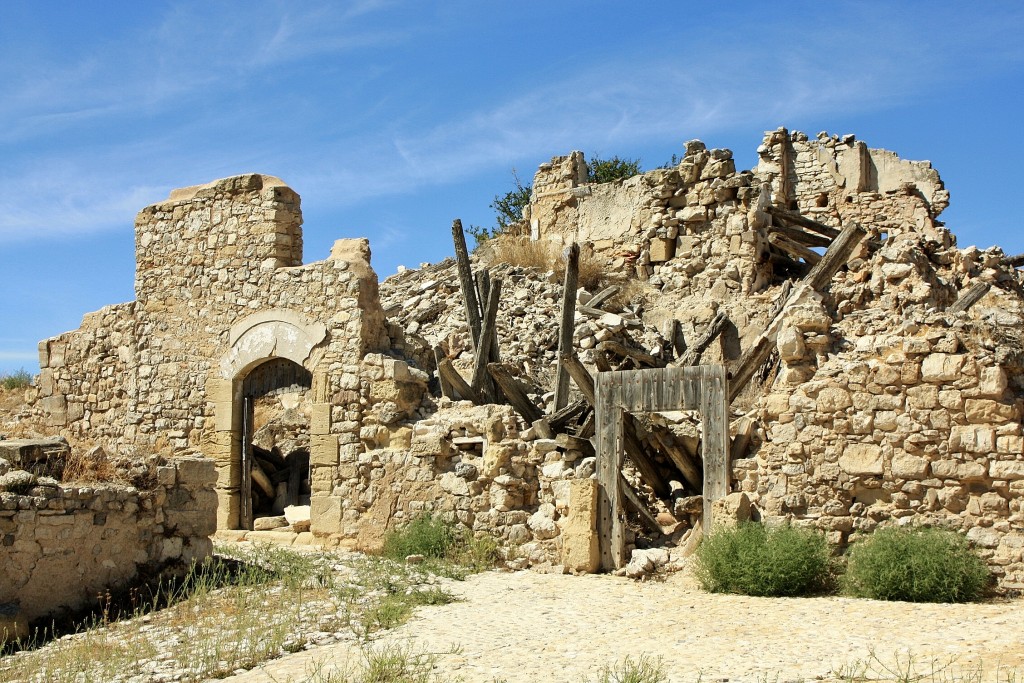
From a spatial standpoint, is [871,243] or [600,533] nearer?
[600,533]

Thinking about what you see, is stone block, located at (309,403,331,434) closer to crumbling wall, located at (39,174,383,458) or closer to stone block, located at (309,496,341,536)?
crumbling wall, located at (39,174,383,458)

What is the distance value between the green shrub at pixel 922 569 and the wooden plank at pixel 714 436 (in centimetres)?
165

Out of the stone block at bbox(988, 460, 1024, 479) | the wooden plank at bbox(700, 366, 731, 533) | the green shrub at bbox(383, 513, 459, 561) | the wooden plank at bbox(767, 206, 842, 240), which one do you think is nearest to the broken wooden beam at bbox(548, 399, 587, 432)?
the green shrub at bbox(383, 513, 459, 561)

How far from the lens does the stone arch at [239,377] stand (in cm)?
1198

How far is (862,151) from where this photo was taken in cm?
1967

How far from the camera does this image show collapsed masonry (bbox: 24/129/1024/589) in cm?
852

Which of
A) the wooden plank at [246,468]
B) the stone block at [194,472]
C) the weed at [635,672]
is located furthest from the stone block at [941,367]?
the wooden plank at [246,468]

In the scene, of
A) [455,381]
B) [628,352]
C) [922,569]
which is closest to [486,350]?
[455,381]

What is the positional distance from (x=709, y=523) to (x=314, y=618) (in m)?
3.72

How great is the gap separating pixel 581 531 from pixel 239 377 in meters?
4.89

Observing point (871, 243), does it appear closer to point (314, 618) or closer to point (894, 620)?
point (894, 620)

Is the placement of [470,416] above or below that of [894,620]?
above

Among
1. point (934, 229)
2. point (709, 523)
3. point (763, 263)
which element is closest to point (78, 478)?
point (709, 523)

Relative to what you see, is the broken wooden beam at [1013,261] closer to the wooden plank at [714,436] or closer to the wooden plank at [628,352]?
the wooden plank at [628,352]
